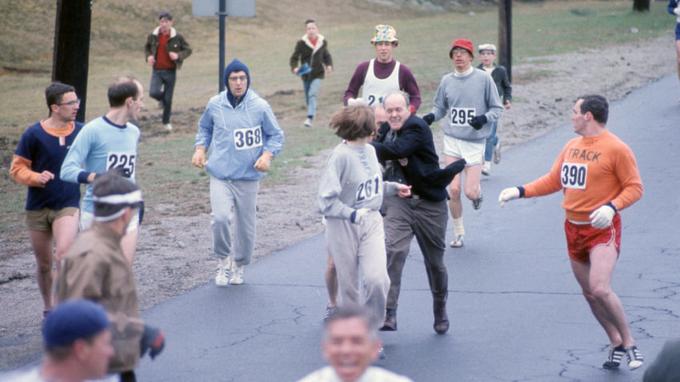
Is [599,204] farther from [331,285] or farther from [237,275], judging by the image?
[237,275]

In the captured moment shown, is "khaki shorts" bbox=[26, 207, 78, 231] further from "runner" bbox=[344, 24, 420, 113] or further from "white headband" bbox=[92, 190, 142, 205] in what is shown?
"white headband" bbox=[92, 190, 142, 205]

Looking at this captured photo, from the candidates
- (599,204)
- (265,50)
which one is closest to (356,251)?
(599,204)

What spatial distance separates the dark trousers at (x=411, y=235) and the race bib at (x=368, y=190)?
1.86ft

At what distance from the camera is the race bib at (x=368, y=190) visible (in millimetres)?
8750

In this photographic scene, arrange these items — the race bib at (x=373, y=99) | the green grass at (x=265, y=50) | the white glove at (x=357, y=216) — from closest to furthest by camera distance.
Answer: the white glove at (x=357, y=216) → the race bib at (x=373, y=99) → the green grass at (x=265, y=50)

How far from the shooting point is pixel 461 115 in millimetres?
12570

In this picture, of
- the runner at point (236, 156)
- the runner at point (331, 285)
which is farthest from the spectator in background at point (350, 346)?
the runner at point (236, 156)

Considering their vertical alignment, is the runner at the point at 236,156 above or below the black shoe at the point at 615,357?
above

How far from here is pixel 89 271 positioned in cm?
580

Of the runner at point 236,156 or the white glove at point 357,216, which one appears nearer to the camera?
the white glove at point 357,216

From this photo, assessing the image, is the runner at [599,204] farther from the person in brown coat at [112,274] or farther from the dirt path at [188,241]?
the dirt path at [188,241]

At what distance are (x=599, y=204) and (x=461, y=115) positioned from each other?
4353 millimetres

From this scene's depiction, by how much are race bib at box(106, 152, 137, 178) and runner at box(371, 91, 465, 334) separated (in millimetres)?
1746

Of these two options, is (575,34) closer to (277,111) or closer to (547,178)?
(277,111)
